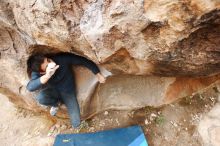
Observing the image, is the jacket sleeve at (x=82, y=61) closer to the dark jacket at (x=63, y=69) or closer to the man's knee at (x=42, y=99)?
the dark jacket at (x=63, y=69)

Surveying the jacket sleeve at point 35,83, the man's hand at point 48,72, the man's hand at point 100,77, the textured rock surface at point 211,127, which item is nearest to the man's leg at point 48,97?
the jacket sleeve at point 35,83

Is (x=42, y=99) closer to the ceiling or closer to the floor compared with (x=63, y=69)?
closer to the floor

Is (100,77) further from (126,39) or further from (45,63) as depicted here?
(126,39)

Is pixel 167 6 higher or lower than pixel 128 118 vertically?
higher

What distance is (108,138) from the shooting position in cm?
295

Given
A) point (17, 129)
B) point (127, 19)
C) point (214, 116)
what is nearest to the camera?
point (127, 19)

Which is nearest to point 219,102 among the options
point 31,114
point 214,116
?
point 214,116

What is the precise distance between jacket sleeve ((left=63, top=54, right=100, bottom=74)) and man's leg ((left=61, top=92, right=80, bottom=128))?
0.33m

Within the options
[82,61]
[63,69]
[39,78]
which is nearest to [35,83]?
[39,78]

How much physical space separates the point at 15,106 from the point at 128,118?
141 centimetres

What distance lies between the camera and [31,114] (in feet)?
11.5

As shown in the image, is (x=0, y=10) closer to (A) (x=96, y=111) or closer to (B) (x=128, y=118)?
(A) (x=96, y=111)

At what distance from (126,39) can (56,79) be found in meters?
0.94

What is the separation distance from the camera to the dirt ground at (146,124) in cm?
286
